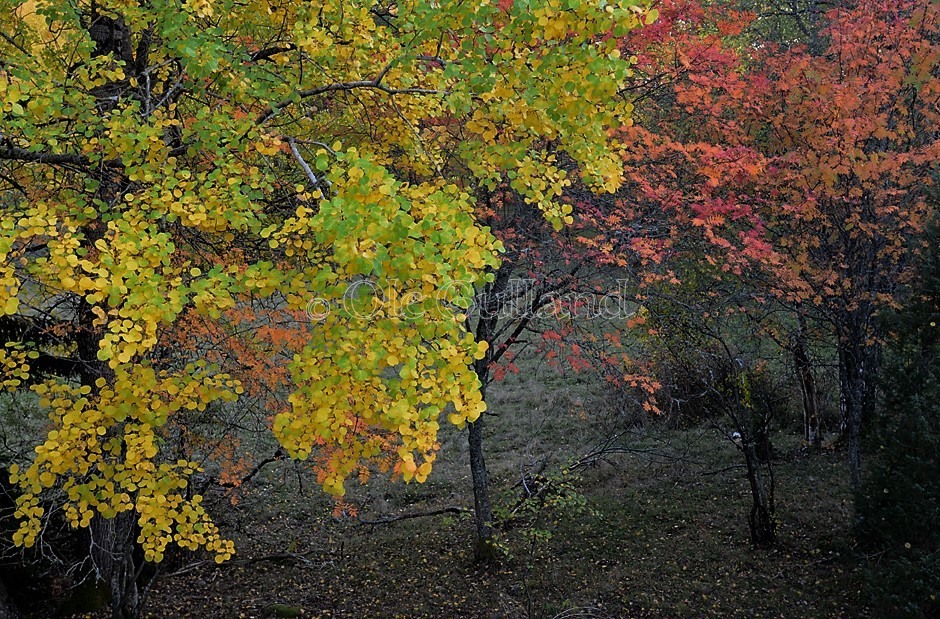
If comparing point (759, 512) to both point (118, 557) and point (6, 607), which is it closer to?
point (118, 557)

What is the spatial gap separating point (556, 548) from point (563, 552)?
125 mm

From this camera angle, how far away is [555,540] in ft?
28.0

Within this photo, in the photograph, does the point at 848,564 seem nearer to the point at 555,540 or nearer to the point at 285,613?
the point at 555,540

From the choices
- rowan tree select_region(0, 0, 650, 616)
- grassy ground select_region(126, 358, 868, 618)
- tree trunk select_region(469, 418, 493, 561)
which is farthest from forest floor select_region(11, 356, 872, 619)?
rowan tree select_region(0, 0, 650, 616)

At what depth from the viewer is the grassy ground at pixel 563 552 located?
274 inches

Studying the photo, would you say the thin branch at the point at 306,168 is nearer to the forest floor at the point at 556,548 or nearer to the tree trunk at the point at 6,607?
the forest floor at the point at 556,548

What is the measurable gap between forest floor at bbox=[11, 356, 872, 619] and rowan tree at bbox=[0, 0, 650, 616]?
2754mm

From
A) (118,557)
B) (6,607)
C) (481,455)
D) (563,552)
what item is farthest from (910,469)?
(6,607)

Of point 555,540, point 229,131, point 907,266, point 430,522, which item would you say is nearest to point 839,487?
point 907,266

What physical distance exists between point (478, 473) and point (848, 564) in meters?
3.90

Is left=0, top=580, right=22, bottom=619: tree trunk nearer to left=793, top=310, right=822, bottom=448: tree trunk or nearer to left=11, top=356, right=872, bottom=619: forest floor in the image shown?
left=11, top=356, right=872, bottom=619: forest floor

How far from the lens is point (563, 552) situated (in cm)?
823

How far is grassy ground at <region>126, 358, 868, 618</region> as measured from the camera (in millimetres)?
6957

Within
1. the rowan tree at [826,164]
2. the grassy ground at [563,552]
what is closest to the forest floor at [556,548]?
the grassy ground at [563,552]
